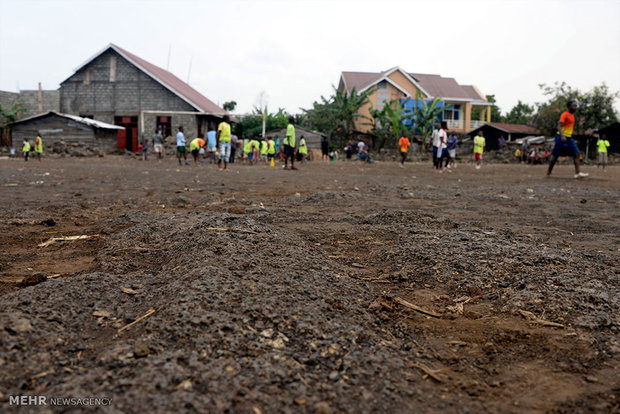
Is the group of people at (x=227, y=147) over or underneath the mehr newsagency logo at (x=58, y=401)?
over

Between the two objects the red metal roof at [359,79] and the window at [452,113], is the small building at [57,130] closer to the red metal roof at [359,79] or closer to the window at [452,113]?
the red metal roof at [359,79]

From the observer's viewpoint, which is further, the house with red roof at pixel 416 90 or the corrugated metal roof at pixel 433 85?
the corrugated metal roof at pixel 433 85

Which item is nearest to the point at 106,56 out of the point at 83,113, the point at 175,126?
the point at 83,113

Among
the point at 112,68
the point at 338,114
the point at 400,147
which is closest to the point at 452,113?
the point at 338,114

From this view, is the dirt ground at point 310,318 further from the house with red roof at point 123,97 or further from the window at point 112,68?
the window at point 112,68

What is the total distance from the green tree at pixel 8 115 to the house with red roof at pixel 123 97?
11.2 ft

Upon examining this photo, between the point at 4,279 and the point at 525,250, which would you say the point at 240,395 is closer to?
the point at 4,279

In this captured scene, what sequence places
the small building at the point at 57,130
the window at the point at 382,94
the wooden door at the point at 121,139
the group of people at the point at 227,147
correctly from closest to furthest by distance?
the group of people at the point at 227,147
the small building at the point at 57,130
the wooden door at the point at 121,139
the window at the point at 382,94

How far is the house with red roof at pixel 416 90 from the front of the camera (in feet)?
127

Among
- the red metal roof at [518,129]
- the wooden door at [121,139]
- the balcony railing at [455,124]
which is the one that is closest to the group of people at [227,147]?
the wooden door at [121,139]

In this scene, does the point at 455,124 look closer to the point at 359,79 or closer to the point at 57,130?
the point at 359,79

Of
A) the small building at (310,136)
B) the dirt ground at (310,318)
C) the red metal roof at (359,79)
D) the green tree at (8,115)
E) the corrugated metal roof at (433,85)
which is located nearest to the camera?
the dirt ground at (310,318)

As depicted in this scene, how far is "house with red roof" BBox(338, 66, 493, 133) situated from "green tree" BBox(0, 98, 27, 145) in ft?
72.8

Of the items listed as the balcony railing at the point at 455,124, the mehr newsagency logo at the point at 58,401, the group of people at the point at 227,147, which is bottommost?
the mehr newsagency logo at the point at 58,401
